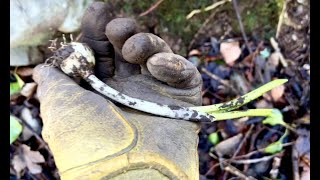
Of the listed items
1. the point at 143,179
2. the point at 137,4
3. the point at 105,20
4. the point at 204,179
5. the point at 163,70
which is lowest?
the point at 204,179

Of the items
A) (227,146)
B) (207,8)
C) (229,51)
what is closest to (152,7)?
(207,8)

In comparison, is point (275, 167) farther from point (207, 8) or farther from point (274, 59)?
point (207, 8)

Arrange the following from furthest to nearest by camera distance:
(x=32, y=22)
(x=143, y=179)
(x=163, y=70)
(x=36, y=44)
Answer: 1. (x=36, y=44)
2. (x=32, y=22)
3. (x=163, y=70)
4. (x=143, y=179)

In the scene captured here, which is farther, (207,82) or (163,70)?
(207,82)

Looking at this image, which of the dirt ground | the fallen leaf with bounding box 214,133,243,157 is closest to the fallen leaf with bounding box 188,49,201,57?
the dirt ground

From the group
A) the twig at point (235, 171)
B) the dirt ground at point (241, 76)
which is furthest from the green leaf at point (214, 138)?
the twig at point (235, 171)

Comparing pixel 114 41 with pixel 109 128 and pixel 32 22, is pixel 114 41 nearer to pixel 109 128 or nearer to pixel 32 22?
pixel 109 128

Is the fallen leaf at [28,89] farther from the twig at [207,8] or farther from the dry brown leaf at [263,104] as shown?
the dry brown leaf at [263,104]

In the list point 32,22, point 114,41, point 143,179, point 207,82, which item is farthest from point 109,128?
point 207,82
